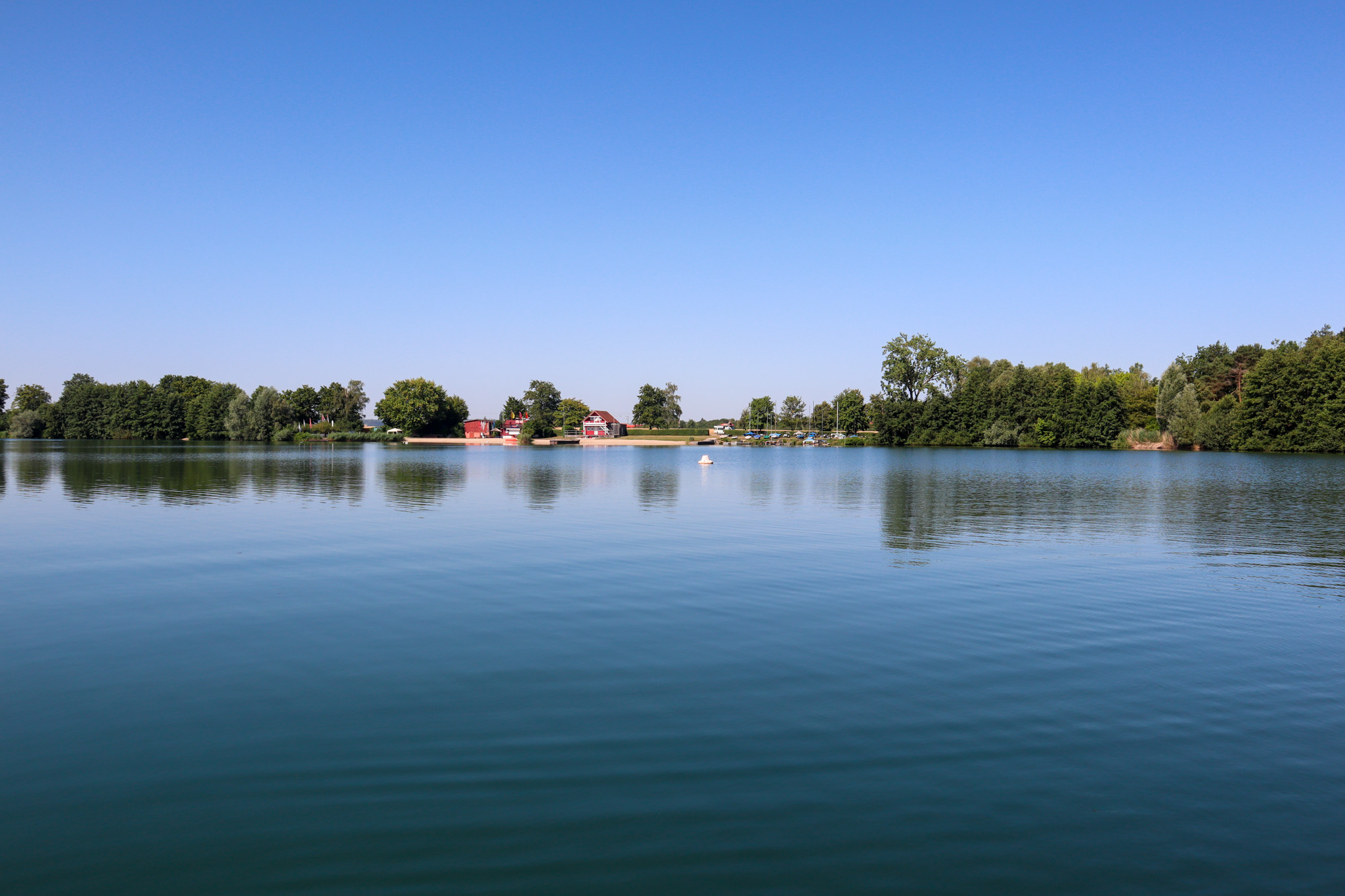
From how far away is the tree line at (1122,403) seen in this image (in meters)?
97.9

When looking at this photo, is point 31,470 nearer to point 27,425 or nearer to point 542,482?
point 542,482

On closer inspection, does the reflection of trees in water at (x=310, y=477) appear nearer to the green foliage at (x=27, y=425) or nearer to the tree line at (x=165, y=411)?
the tree line at (x=165, y=411)

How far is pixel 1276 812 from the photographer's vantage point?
675 centimetres

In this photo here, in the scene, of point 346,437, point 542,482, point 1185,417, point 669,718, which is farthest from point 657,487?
point 346,437

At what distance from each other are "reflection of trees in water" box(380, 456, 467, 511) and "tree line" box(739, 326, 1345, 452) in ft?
316

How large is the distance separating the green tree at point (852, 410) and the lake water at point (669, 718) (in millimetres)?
166807

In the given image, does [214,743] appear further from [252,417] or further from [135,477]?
[252,417]

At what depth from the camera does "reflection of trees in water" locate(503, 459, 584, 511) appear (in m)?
38.4

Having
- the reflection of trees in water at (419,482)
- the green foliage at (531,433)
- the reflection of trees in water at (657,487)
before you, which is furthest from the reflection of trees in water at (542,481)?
the green foliage at (531,433)

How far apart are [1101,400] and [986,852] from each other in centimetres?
13680

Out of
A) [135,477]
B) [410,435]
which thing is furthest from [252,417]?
[135,477]

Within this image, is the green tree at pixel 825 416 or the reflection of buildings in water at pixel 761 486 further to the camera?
the green tree at pixel 825 416

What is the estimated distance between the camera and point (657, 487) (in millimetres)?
46969

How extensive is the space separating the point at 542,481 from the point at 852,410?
473 ft
